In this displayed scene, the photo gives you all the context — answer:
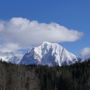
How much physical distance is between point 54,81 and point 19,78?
81.8 feet

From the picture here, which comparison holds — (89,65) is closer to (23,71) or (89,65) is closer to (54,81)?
(54,81)

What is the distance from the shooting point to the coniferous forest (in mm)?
153750

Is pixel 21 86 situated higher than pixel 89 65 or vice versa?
pixel 89 65

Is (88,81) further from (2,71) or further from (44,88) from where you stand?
(2,71)

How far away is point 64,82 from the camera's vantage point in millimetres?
177625

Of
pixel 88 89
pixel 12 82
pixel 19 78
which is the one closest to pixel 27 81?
pixel 19 78

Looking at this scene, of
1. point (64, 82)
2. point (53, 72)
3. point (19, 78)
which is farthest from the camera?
point (53, 72)

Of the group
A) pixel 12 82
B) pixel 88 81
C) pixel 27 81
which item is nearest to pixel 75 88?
pixel 88 81

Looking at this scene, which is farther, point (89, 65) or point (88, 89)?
point (89, 65)

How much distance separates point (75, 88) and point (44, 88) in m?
15.8

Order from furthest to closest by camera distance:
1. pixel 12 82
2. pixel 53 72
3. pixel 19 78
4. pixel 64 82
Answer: pixel 53 72 < pixel 64 82 < pixel 19 78 < pixel 12 82

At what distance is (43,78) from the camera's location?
187375mm

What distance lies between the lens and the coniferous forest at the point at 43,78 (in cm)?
15375

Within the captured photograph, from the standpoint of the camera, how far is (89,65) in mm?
199625
